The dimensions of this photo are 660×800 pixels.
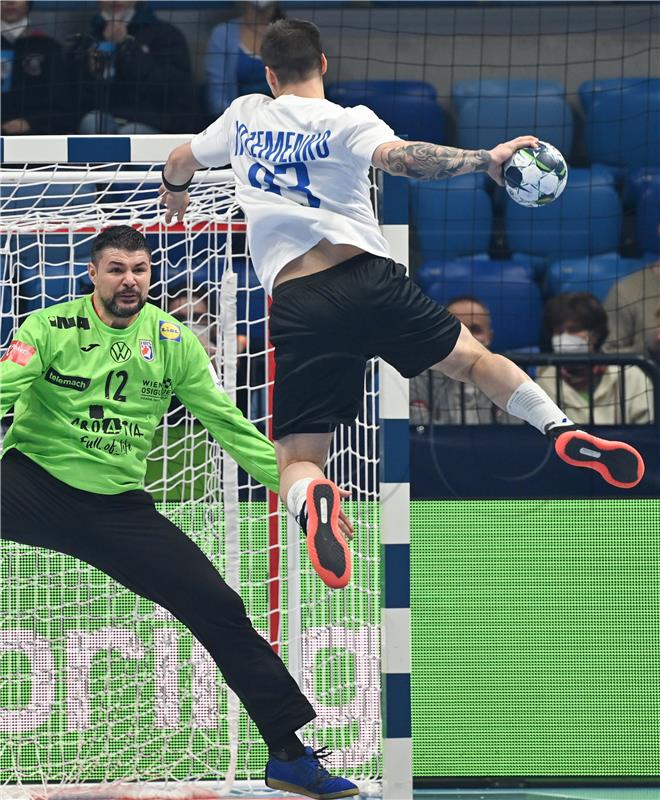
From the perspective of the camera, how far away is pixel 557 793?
5637mm

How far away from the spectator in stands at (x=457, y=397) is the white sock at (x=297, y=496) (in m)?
3.53

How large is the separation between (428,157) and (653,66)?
7164 millimetres

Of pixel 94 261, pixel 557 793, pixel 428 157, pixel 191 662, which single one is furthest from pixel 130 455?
pixel 557 793

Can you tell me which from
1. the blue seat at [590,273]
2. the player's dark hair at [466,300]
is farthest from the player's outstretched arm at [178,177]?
the blue seat at [590,273]

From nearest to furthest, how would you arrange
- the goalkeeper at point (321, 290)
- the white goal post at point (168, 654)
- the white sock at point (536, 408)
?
the goalkeeper at point (321, 290), the white sock at point (536, 408), the white goal post at point (168, 654)

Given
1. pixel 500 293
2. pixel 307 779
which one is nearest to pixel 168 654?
pixel 307 779

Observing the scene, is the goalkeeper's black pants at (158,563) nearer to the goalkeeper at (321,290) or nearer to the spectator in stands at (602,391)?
the goalkeeper at (321,290)

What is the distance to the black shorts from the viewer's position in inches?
165

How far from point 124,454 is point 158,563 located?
419 mm

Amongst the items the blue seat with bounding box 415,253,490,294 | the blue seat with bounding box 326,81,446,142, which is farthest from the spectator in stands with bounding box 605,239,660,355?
the blue seat with bounding box 326,81,446,142

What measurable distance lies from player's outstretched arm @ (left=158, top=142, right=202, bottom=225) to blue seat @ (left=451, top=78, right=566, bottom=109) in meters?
5.88

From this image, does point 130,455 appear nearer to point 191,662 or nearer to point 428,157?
point 191,662

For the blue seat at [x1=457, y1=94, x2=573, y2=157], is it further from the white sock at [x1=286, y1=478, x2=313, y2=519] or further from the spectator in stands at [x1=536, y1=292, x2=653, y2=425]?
the white sock at [x1=286, y1=478, x2=313, y2=519]

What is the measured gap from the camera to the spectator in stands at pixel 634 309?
8.78 m
